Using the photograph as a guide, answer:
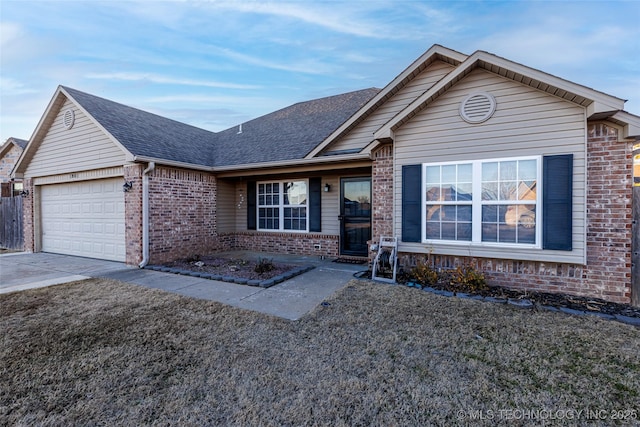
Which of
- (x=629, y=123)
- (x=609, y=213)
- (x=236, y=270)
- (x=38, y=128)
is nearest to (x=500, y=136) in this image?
(x=629, y=123)

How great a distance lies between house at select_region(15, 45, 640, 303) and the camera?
4586mm

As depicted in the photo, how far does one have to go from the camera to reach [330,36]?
411 inches

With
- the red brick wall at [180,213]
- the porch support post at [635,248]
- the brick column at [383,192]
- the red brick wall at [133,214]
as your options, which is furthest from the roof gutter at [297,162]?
the porch support post at [635,248]

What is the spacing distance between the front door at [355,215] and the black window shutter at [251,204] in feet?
10.9

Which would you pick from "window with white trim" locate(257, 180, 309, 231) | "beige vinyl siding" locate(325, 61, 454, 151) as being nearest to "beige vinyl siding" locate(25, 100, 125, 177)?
"window with white trim" locate(257, 180, 309, 231)

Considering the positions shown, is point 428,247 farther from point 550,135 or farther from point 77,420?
point 77,420

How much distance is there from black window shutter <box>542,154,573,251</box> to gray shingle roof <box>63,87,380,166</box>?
558 cm

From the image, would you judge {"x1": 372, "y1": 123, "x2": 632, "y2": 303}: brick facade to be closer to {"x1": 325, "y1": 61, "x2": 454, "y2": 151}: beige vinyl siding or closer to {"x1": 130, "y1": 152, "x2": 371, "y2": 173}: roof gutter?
{"x1": 325, "y1": 61, "x2": 454, "y2": 151}: beige vinyl siding

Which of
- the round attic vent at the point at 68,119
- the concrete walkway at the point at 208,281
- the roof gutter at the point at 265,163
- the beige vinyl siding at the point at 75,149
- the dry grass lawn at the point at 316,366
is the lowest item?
the dry grass lawn at the point at 316,366

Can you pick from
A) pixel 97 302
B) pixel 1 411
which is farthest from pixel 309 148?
pixel 1 411

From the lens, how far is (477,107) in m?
5.22

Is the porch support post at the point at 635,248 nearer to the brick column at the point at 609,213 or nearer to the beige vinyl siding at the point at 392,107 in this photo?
the brick column at the point at 609,213

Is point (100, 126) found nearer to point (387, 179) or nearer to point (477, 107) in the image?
point (387, 179)

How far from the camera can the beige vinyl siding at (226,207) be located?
964 cm
